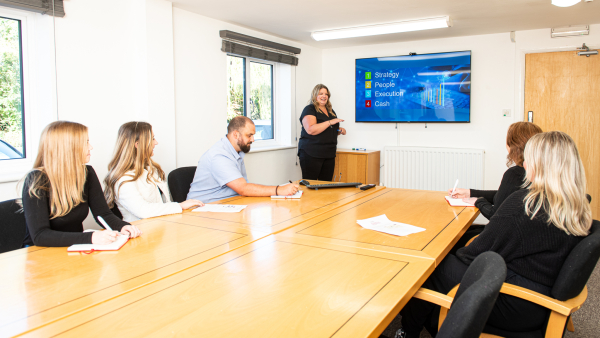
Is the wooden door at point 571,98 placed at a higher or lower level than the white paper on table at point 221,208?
higher

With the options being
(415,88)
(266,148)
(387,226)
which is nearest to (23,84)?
(266,148)

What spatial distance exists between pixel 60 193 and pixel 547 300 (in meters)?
2.13

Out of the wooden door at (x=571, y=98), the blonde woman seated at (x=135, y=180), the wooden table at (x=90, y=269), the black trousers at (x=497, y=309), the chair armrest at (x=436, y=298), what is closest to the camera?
the wooden table at (x=90, y=269)

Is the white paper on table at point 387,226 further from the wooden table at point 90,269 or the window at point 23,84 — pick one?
the window at point 23,84

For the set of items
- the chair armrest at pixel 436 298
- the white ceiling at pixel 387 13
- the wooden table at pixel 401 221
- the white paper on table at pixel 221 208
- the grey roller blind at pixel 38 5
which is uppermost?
the white ceiling at pixel 387 13

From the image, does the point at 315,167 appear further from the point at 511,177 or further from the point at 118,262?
the point at 118,262

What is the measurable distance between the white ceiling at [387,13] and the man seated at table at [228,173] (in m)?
1.38

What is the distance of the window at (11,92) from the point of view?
3.00 metres

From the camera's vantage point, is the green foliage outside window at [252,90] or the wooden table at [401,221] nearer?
the wooden table at [401,221]

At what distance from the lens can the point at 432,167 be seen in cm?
551

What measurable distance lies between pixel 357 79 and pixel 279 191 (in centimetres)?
343

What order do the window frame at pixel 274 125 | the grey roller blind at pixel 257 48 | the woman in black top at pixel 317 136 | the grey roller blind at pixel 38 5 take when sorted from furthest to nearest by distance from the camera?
the window frame at pixel 274 125 → the woman in black top at pixel 317 136 → the grey roller blind at pixel 257 48 → the grey roller blind at pixel 38 5

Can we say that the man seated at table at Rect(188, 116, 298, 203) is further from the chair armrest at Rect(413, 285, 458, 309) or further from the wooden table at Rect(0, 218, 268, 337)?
the chair armrest at Rect(413, 285, 458, 309)

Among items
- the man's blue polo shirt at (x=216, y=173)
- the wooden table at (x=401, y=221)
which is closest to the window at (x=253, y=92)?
the man's blue polo shirt at (x=216, y=173)
